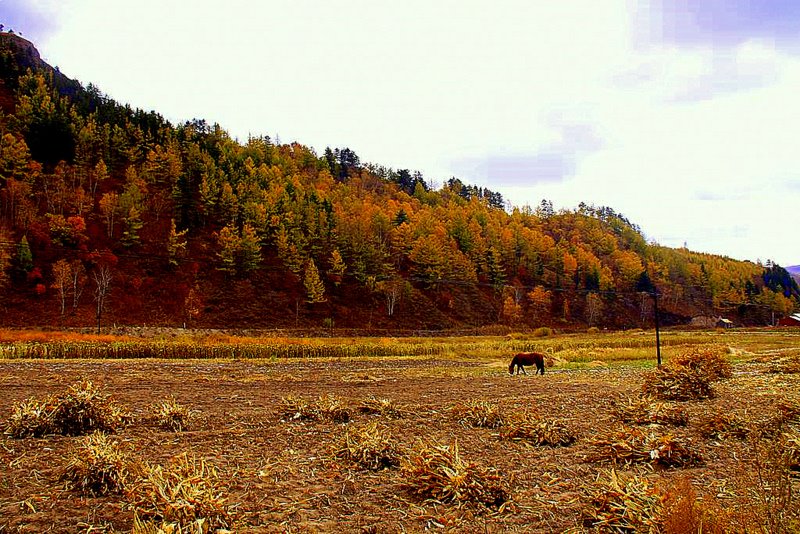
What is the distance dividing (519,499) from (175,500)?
4831mm

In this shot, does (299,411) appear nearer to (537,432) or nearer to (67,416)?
(67,416)

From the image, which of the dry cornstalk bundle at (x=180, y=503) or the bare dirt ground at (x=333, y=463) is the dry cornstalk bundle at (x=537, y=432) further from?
the dry cornstalk bundle at (x=180, y=503)

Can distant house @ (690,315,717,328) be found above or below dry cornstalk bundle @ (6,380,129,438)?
below

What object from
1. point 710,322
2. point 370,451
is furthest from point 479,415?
point 710,322

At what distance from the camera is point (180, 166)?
112 m

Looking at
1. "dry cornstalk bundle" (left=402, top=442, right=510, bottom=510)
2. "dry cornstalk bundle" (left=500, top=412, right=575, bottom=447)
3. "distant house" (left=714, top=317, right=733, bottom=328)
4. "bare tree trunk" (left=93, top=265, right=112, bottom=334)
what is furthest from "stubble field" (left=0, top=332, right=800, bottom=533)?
"distant house" (left=714, top=317, right=733, bottom=328)

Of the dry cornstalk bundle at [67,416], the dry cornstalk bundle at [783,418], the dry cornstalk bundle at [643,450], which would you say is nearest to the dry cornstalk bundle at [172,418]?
the dry cornstalk bundle at [67,416]

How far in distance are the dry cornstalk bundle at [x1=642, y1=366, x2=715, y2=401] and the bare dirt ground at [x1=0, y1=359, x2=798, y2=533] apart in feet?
1.79

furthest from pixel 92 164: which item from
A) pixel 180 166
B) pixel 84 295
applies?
pixel 84 295

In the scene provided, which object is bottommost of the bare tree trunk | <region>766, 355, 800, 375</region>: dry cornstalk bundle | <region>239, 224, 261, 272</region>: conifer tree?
<region>766, 355, 800, 375</region>: dry cornstalk bundle

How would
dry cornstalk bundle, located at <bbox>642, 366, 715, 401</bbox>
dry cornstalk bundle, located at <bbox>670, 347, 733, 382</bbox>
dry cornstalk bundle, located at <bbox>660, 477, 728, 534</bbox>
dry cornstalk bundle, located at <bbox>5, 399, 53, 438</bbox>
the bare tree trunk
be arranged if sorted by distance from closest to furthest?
1. dry cornstalk bundle, located at <bbox>660, 477, 728, 534</bbox>
2. dry cornstalk bundle, located at <bbox>5, 399, 53, 438</bbox>
3. dry cornstalk bundle, located at <bbox>642, 366, 715, 401</bbox>
4. dry cornstalk bundle, located at <bbox>670, 347, 733, 382</bbox>
5. the bare tree trunk

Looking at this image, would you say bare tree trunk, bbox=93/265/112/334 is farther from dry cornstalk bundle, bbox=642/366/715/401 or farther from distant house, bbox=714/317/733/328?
distant house, bbox=714/317/733/328

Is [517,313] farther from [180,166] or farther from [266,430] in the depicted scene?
[266,430]

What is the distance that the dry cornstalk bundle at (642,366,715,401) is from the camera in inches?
658
